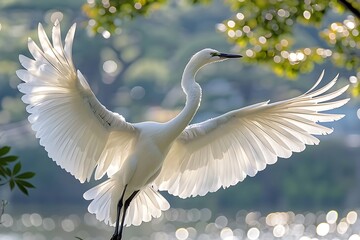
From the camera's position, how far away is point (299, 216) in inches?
789

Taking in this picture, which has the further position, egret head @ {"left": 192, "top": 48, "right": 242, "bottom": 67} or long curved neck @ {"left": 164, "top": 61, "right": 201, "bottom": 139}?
egret head @ {"left": 192, "top": 48, "right": 242, "bottom": 67}

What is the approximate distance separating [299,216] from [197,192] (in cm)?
1552

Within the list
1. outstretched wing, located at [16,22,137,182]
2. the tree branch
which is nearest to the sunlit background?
the tree branch

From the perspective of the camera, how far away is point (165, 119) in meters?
23.0

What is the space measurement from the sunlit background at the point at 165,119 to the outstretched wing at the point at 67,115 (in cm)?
1177

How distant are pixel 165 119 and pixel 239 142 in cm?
1829

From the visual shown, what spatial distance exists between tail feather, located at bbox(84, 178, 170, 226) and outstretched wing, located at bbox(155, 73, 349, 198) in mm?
90

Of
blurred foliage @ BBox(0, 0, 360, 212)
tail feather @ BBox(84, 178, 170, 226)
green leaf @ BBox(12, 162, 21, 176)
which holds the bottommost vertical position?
blurred foliage @ BBox(0, 0, 360, 212)

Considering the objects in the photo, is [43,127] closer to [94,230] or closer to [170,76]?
[94,230]

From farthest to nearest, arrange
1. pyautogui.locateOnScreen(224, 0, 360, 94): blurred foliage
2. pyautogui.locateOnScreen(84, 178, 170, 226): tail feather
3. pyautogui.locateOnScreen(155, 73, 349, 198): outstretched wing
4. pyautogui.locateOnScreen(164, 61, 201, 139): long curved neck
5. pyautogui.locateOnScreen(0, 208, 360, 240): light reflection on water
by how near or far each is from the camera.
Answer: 1. pyautogui.locateOnScreen(0, 208, 360, 240): light reflection on water
2. pyautogui.locateOnScreen(224, 0, 360, 94): blurred foliage
3. pyautogui.locateOnScreen(84, 178, 170, 226): tail feather
4. pyautogui.locateOnScreen(155, 73, 349, 198): outstretched wing
5. pyautogui.locateOnScreen(164, 61, 201, 139): long curved neck

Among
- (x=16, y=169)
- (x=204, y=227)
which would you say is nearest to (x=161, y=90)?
(x=204, y=227)

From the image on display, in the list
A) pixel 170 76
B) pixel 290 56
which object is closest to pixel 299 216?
pixel 170 76

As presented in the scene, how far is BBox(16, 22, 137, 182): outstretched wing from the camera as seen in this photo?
3.81m

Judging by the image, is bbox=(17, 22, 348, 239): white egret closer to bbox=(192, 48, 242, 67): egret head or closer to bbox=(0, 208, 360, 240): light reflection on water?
bbox=(192, 48, 242, 67): egret head
